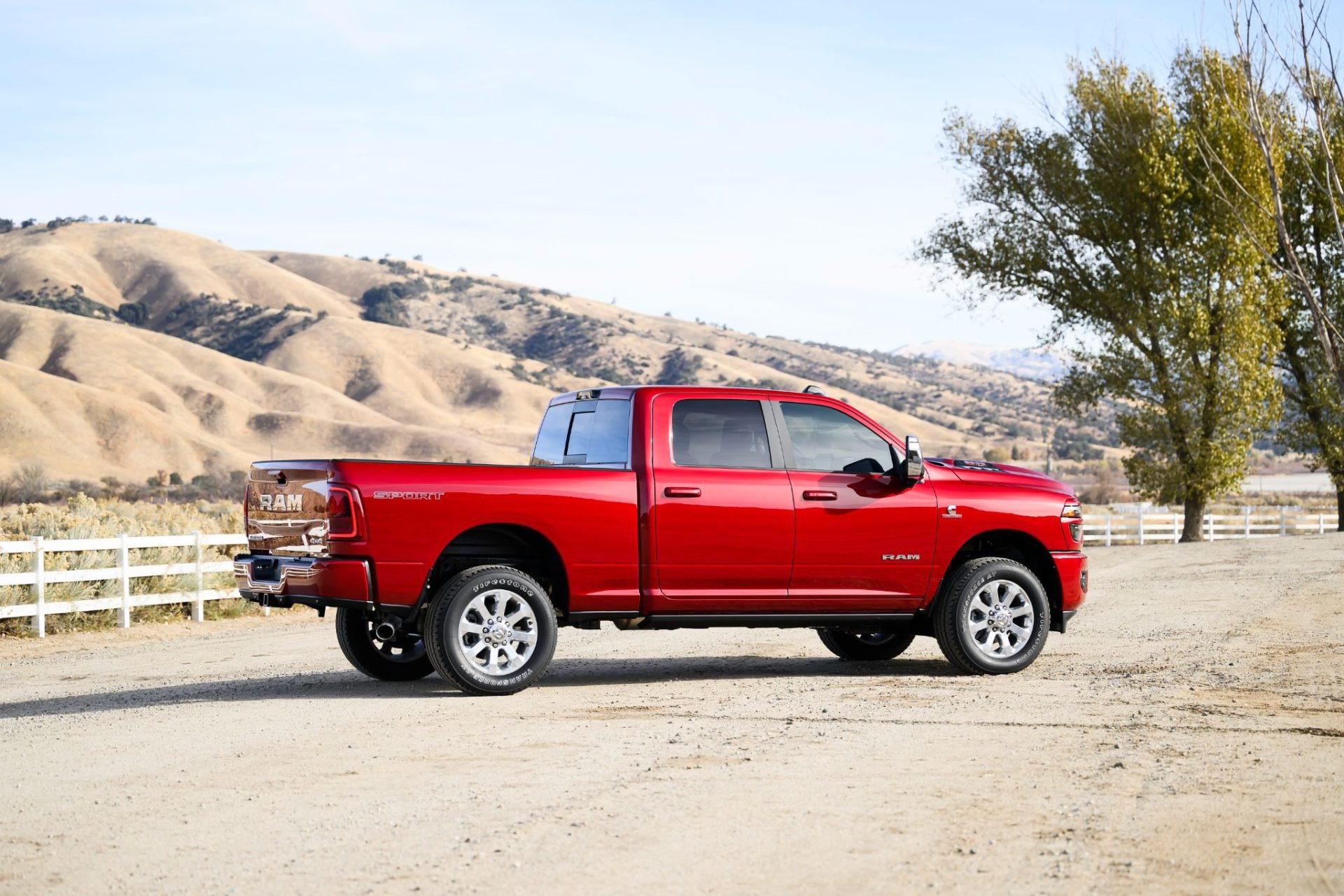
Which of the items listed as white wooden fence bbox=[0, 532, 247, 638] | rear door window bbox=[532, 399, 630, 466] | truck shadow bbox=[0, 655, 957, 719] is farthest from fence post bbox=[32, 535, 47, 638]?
rear door window bbox=[532, 399, 630, 466]

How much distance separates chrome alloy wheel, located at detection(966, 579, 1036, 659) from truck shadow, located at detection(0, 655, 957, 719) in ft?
1.42

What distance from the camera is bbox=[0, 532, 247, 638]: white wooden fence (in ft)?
59.6

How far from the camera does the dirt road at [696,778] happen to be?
6.00 m

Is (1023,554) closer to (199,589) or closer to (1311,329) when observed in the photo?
(199,589)

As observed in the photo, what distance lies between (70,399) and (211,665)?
76.0 m

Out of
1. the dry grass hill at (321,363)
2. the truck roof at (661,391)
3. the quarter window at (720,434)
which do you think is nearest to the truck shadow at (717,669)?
the quarter window at (720,434)

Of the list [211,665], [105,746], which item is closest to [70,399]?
[211,665]

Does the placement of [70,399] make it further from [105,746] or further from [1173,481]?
[105,746]

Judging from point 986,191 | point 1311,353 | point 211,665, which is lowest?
point 211,665

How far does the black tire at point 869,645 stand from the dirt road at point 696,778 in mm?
222

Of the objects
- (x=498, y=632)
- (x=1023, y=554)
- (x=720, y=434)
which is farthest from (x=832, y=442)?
(x=498, y=632)

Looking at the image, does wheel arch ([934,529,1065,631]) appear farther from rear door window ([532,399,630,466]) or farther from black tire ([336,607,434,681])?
black tire ([336,607,434,681])

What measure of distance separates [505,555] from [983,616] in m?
3.75

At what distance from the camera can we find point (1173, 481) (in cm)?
3856
